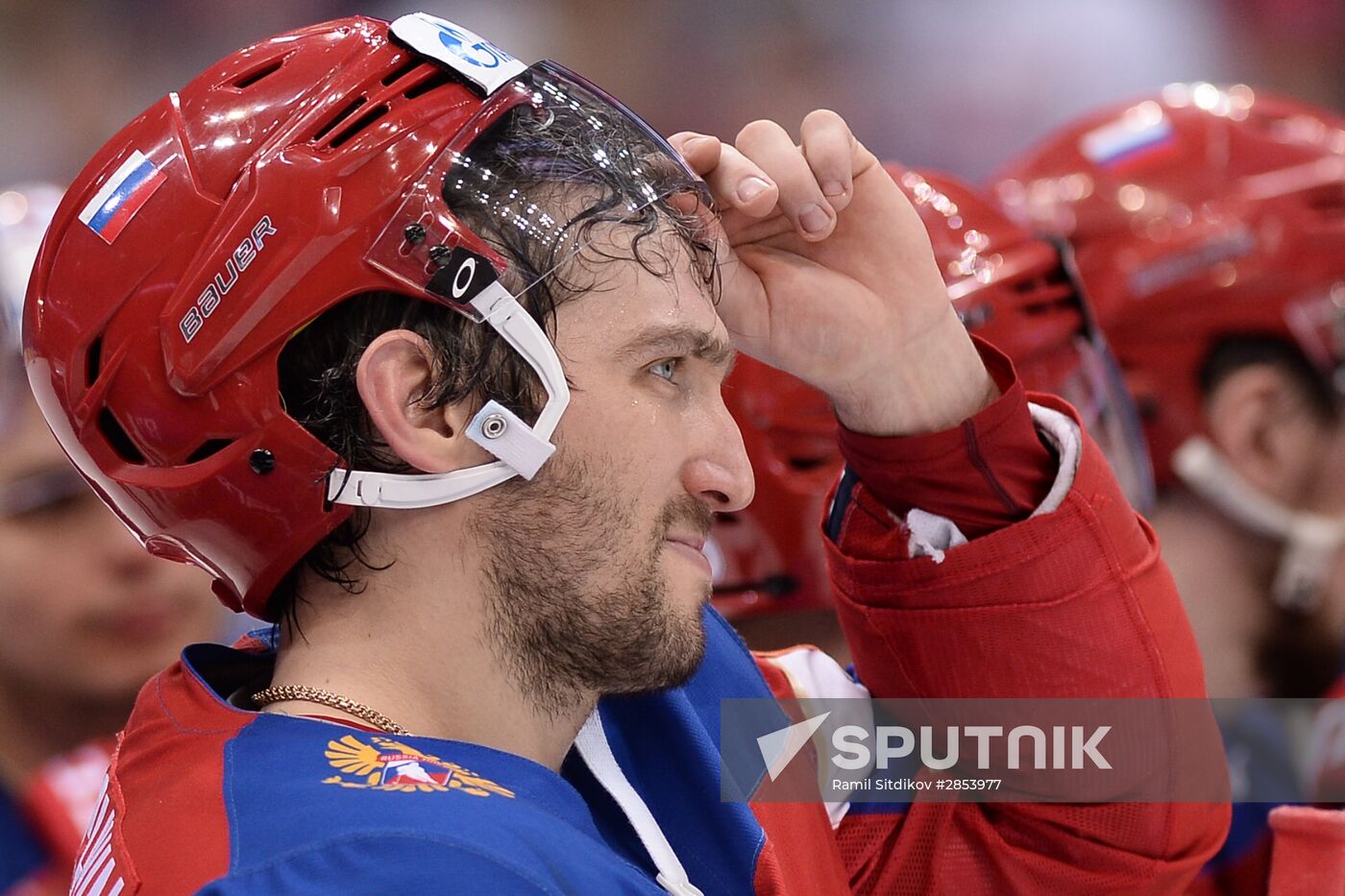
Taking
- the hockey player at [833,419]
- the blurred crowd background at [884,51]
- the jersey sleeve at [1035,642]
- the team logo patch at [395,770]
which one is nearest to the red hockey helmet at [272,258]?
the team logo patch at [395,770]

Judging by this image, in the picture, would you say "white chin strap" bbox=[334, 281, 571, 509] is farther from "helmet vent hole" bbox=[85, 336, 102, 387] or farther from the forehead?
"helmet vent hole" bbox=[85, 336, 102, 387]

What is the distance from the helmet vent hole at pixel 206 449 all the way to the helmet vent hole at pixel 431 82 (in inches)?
15.3

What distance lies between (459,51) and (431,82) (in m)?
0.04

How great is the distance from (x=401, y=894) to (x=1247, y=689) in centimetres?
250

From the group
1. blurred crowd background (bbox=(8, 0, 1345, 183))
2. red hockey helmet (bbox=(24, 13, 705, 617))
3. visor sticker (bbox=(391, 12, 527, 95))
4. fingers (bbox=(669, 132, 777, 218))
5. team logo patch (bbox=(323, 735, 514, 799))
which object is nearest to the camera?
team logo patch (bbox=(323, 735, 514, 799))

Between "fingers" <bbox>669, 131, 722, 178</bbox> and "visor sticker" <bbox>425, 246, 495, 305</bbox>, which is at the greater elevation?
"visor sticker" <bbox>425, 246, 495, 305</bbox>

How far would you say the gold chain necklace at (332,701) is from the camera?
4.88ft

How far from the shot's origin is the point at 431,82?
1.56 metres

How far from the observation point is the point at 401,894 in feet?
3.99

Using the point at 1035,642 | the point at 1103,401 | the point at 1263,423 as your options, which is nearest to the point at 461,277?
the point at 1035,642

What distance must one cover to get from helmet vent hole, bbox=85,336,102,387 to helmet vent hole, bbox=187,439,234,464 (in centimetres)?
12

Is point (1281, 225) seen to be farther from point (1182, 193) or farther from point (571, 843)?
point (571, 843)

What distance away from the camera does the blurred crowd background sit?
5.32 metres

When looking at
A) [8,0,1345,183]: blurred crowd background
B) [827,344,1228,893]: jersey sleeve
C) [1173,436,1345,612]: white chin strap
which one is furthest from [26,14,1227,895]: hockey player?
[8,0,1345,183]: blurred crowd background
